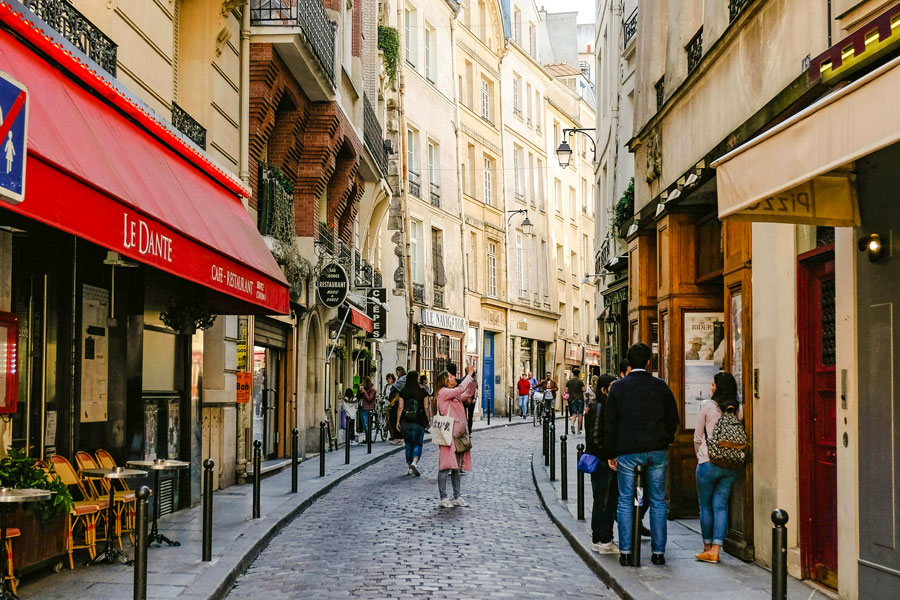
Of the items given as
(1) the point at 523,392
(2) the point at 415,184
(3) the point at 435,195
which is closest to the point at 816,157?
(2) the point at 415,184

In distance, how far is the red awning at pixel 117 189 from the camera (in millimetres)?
6422

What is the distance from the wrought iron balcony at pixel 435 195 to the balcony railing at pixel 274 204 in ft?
63.8

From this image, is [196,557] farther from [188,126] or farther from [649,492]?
[188,126]

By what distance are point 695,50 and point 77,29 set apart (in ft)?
22.6

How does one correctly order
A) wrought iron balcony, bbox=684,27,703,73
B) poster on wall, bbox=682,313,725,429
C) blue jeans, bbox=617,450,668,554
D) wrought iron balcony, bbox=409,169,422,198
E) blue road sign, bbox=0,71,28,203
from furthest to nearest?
wrought iron balcony, bbox=409,169,422,198
poster on wall, bbox=682,313,725,429
wrought iron balcony, bbox=684,27,703,73
blue jeans, bbox=617,450,668,554
blue road sign, bbox=0,71,28,203

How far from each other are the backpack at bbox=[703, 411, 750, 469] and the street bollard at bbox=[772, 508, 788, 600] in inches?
139

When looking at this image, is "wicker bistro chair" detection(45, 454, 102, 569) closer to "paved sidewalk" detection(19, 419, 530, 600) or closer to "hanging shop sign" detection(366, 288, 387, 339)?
"paved sidewalk" detection(19, 419, 530, 600)

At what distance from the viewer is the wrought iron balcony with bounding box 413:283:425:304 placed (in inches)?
1423

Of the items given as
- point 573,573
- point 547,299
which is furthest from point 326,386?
point 547,299

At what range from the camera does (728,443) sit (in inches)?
364

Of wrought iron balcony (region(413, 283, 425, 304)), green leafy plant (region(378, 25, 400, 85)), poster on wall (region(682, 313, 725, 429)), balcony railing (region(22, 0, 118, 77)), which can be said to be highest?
green leafy plant (region(378, 25, 400, 85))

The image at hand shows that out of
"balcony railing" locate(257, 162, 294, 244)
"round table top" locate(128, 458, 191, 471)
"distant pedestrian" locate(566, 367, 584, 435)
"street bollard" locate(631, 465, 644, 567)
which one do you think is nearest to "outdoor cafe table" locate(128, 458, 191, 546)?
"round table top" locate(128, 458, 191, 471)

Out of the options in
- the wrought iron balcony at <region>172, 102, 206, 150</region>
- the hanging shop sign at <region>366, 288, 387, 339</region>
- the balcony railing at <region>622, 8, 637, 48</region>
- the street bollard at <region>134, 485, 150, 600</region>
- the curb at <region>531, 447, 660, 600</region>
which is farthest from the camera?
the hanging shop sign at <region>366, 288, 387, 339</region>

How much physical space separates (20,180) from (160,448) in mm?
7949
